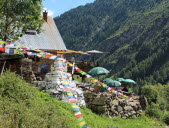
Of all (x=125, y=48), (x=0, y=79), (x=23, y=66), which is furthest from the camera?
(x=125, y=48)

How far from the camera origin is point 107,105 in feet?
42.8

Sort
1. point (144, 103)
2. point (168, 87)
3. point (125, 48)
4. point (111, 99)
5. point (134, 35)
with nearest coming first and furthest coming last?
point (111, 99)
point (144, 103)
point (168, 87)
point (125, 48)
point (134, 35)

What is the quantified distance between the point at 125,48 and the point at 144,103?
16414 cm

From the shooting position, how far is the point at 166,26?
16438cm

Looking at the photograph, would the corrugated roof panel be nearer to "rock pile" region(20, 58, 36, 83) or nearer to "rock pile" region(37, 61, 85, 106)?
"rock pile" region(20, 58, 36, 83)

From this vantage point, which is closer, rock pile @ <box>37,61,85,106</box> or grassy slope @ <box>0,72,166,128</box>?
grassy slope @ <box>0,72,166,128</box>

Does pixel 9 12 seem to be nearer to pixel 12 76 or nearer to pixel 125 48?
pixel 12 76

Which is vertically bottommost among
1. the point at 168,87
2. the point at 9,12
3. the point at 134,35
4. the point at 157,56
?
the point at 168,87

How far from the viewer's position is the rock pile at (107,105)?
12680 millimetres

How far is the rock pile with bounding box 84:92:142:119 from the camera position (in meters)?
12.7

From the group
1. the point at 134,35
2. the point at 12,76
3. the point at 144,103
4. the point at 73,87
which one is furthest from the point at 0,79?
the point at 134,35

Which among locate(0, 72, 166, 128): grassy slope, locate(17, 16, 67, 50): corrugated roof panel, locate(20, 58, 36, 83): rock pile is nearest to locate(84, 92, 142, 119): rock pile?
locate(0, 72, 166, 128): grassy slope

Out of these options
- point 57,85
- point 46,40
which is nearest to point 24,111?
point 57,85

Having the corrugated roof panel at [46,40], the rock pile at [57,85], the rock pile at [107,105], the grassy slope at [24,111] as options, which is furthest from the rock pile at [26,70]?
the corrugated roof panel at [46,40]
